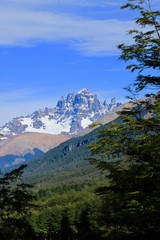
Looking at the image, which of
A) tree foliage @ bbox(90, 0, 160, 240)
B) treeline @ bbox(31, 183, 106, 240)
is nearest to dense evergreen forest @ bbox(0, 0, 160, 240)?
tree foliage @ bbox(90, 0, 160, 240)

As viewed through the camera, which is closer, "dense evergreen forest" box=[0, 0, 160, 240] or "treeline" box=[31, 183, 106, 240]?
"dense evergreen forest" box=[0, 0, 160, 240]

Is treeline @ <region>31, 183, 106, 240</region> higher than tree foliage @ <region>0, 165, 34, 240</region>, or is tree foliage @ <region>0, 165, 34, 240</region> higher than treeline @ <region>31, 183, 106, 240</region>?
tree foliage @ <region>0, 165, 34, 240</region>

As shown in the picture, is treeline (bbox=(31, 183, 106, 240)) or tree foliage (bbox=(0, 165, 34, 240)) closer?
tree foliage (bbox=(0, 165, 34, 240))

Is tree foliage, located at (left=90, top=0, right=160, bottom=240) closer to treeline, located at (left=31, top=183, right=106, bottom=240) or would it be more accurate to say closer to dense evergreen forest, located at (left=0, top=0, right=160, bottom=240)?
dense evergreen forest, located at (left=0, top=0, right=160, bottom=240)

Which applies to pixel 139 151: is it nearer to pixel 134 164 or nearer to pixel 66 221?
pixel 134 164

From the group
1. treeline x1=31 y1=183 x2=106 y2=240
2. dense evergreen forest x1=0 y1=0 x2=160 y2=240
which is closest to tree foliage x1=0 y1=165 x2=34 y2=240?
dense evergreen forest x1=0 y1=0 x2=160 y2=240

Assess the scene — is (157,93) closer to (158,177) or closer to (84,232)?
(158,177)

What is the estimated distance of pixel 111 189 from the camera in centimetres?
2111

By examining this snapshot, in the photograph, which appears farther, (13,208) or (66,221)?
(66,221)

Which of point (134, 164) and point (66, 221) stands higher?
point (134, 164)

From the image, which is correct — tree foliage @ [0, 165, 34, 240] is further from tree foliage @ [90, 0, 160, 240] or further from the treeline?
the treeline

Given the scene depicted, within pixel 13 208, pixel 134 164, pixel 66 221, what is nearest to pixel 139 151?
pixel 134 164

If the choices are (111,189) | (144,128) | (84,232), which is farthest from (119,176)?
(84,232)

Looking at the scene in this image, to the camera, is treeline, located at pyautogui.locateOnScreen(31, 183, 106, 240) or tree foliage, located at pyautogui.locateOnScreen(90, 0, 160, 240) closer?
tree foliage, located at pyautogui.locateOnScreen(90, 0, 160, 240)
